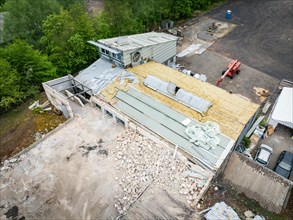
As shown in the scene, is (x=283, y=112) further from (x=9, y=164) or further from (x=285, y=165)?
(x=9, y=164)

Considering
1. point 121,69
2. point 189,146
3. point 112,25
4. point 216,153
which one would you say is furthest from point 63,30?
point 216,153

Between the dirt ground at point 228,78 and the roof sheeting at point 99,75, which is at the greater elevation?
the roof sheeting at point 99,75

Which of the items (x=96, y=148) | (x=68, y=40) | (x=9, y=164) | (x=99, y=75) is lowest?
(x=9, y=164)

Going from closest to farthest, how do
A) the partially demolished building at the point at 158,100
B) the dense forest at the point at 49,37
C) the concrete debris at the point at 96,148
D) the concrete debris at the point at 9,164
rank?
the partially demolished building at the point at 158,100, the concrete debris at the point at 9,164, the concrete debris at the point at 96,148, the dense forest at the point at 49,37

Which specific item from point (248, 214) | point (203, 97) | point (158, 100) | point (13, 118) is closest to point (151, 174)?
point (158, 100)

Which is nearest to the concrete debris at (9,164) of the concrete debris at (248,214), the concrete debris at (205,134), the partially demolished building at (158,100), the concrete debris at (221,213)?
the partially demolished building at (158,100)

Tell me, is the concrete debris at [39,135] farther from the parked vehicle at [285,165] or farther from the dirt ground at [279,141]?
the parked vehicle at [285,165]
